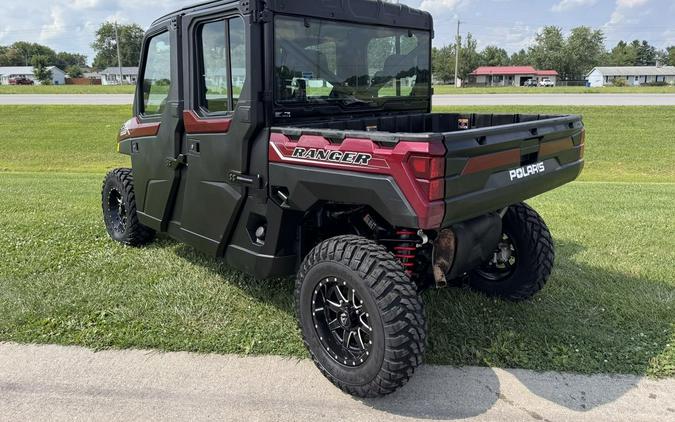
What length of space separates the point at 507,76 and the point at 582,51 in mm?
16355

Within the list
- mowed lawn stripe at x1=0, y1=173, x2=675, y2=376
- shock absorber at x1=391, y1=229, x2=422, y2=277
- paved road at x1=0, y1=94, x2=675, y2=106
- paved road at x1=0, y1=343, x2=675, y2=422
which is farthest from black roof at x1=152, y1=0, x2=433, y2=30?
paved road at x1=0, y1=94, x2=675, y2=106

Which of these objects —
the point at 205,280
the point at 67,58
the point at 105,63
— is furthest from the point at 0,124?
the point at 67,58

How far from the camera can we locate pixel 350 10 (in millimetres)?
3994

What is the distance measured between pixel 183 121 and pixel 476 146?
7.80 feet

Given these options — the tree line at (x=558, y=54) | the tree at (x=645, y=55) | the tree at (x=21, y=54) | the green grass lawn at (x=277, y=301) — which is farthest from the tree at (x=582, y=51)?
the tree at (x=21, y=54)

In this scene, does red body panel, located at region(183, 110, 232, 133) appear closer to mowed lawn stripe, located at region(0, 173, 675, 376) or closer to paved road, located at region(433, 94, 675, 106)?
mowed lawn stripe, located at region(0, 173, 675, 376)

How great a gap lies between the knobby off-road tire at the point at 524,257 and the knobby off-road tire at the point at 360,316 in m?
1.48

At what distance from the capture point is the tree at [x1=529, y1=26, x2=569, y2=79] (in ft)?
311

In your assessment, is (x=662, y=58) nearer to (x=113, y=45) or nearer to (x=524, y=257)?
(x=113, y=45)

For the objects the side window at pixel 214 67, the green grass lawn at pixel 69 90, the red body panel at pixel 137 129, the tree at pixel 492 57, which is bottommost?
the red body panel at pixel 137 129

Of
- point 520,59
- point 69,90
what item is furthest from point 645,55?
point 69,90

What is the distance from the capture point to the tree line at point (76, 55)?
68.6m

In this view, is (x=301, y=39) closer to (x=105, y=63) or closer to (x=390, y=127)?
(x=390, y=127)

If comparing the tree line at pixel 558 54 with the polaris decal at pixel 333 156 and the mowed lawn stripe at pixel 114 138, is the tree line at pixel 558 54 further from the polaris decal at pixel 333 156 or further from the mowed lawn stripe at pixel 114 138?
the polaris decal at pixel 333 156
